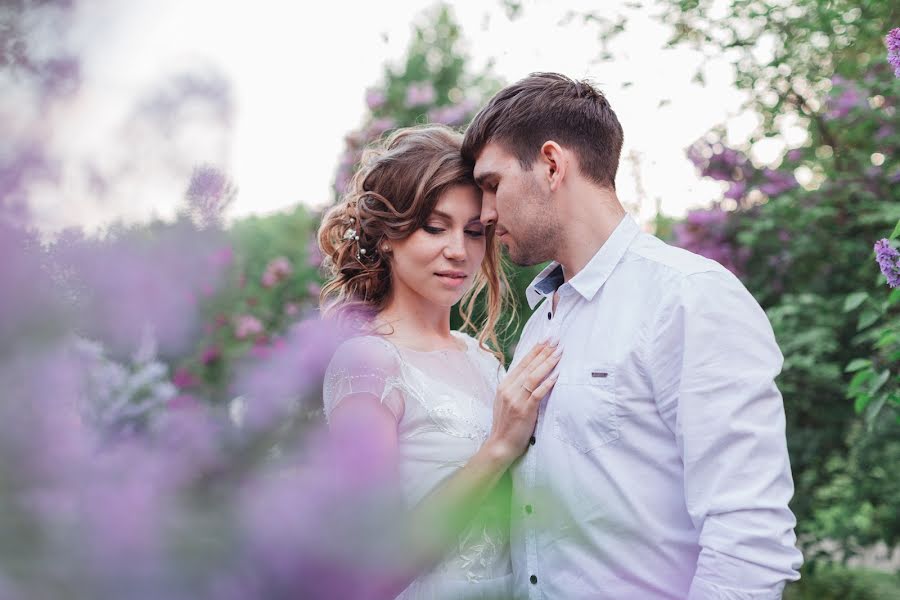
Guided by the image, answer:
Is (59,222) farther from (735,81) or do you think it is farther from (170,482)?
(735,81)

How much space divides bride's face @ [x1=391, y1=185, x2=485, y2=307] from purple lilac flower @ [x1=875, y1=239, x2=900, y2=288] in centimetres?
112

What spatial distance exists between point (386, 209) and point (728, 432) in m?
1.34

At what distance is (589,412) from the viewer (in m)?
2.05

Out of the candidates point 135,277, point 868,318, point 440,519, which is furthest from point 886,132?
point 135,277

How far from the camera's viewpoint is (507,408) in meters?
2.20

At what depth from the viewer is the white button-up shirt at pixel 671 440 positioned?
5.80 ft

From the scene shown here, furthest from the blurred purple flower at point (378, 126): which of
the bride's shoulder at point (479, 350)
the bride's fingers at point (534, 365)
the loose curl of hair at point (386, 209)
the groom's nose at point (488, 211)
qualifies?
the bride's fingers at point (534, 365)

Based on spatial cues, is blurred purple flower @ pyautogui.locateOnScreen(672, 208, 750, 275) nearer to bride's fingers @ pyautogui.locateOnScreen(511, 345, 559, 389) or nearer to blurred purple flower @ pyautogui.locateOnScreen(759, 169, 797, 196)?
blurred purple flower @ pyautogui.locateOnScreen(759, 169, 797, 196)

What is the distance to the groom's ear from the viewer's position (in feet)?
7.72

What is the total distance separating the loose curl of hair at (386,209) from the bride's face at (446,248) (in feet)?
0.10

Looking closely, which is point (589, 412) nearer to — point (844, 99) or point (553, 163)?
point (553, 163)

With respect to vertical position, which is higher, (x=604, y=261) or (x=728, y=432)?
(x=604, y=261)

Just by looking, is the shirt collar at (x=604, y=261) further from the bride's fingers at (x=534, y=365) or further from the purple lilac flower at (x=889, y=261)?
the purple lilac flower at (x=889, y=261)

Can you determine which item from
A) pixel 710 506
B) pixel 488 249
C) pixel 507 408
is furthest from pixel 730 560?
pixel 488 249
